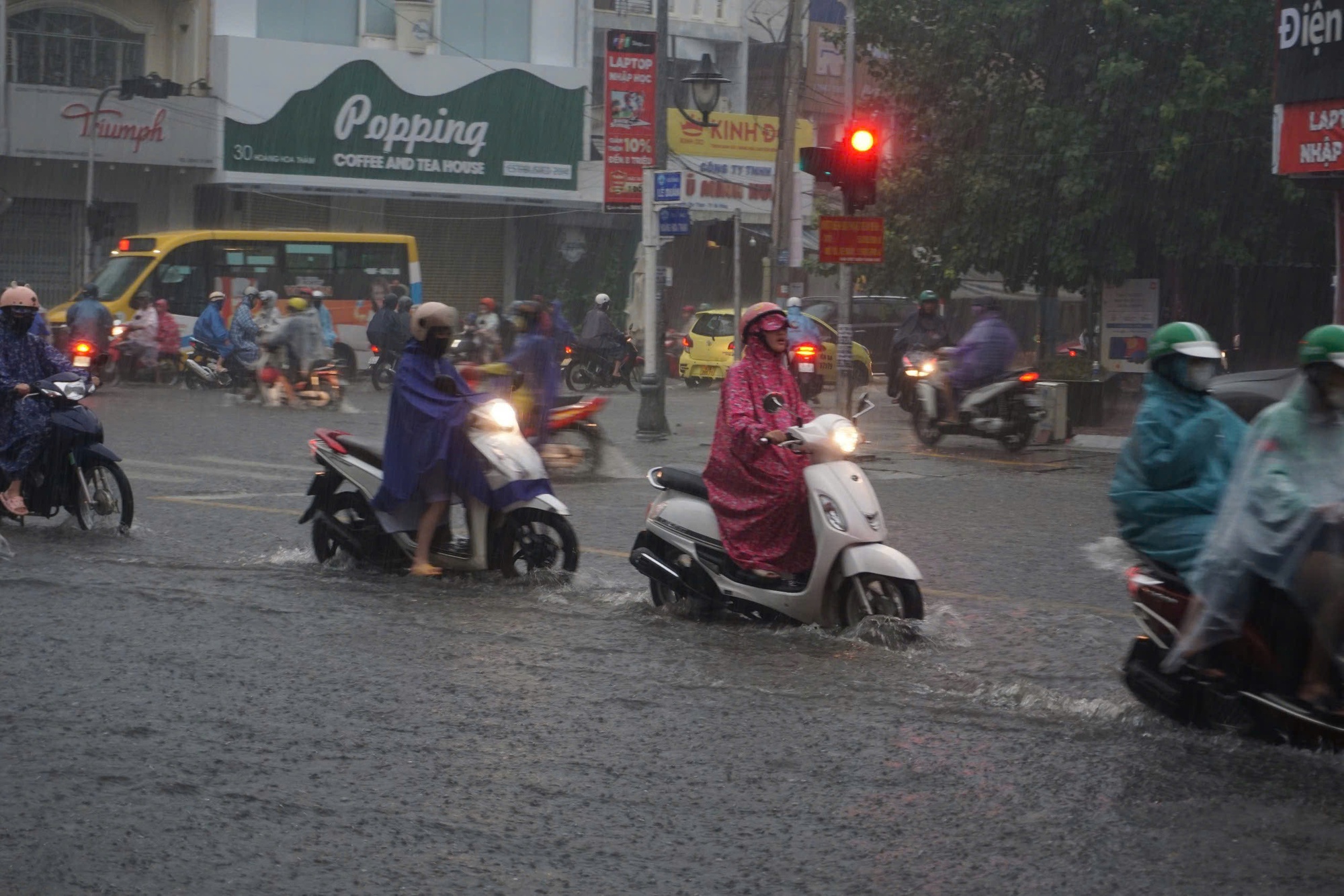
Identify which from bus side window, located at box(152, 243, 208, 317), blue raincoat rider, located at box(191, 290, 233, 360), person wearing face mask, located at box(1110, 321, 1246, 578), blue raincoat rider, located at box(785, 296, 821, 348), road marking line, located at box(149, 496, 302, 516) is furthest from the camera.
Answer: bus side window, located at box(152, 243, 208, 317)

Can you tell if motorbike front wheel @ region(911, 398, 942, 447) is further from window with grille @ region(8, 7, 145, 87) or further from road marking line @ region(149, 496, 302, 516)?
window with grille @ region(8, 7, 145, 87)

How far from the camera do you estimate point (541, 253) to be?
143 ft

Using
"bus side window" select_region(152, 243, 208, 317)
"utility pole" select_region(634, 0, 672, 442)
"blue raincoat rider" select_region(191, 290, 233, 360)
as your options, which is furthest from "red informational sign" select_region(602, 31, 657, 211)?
"bus side window" select_region(152, 243, 208, 317)

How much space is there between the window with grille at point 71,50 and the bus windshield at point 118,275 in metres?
6.07

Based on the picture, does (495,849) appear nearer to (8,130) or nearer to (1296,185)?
(1296,185)

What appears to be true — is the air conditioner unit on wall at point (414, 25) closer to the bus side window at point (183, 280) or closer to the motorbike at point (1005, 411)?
the bus side window at point (183, 280)

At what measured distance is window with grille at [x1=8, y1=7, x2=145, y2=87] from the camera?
34812 mm

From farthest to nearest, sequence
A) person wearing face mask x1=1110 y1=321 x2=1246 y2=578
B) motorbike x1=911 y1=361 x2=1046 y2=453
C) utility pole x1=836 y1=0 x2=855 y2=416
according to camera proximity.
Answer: motorbike x1=911 y1=361 x2=1046 y2=453 → utility pole x1=836 y1=0 x2=855 y2=416 → person wearing face mask x1=1110 y1=321 x2=1246 y2=578

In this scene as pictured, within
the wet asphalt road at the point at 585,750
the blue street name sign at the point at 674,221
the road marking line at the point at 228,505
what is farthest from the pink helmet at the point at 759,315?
the blue street name sign at the point at 674,221

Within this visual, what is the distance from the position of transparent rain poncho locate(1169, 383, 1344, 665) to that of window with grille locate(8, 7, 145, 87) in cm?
3301

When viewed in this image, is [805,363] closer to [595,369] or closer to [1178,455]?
[595,369]

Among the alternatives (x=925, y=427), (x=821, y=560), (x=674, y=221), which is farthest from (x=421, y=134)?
(x=821, y=560)

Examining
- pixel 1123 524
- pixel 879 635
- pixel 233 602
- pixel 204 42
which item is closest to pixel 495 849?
pixel 1123 524

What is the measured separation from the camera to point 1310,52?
21734mm
